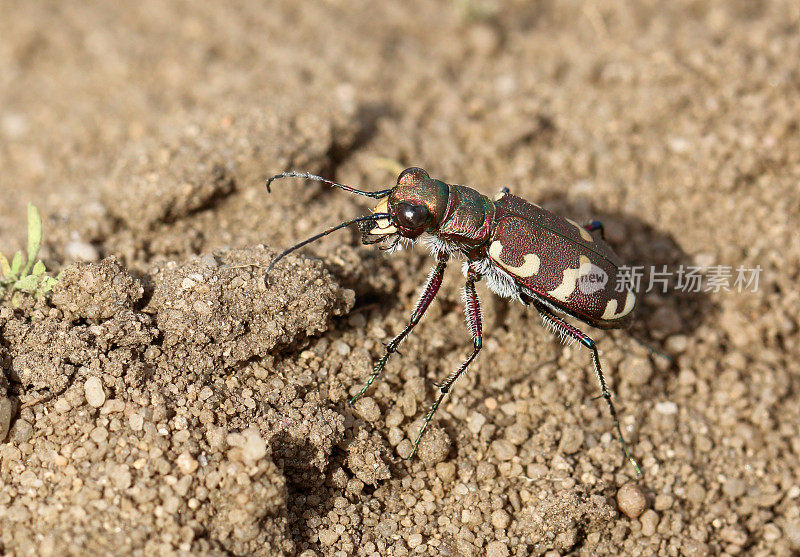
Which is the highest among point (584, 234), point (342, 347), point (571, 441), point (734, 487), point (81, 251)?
point (584, 234)

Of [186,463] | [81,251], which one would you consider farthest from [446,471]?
[81,251]

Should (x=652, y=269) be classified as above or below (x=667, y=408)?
above

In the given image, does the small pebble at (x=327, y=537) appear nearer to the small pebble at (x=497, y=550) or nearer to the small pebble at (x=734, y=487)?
the small pebble at (x=497, y=550)

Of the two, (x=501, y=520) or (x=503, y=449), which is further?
(x=503, y=449)

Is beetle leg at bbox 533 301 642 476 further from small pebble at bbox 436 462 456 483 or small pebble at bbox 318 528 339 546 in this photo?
small pebble at bbox 318 528 339 546

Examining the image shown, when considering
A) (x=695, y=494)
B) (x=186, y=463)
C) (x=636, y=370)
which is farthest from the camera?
(x=636, y=370)

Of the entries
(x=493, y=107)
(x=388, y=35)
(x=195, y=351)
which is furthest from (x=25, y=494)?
(x=388, y=35)

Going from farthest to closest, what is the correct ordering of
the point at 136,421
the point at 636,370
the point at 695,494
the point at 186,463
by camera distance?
the point at 636,370
the point at 695,494
the point at 136,421
the point at 186,463

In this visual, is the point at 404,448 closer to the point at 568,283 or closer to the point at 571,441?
the point at 571,441
